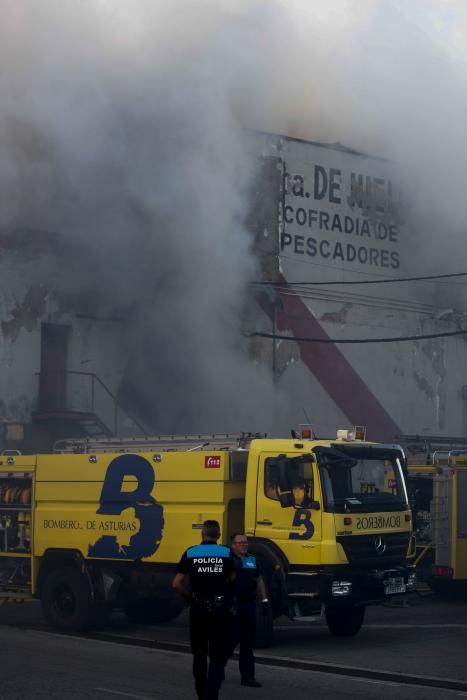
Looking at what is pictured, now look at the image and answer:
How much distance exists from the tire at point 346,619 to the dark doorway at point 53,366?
1059cm

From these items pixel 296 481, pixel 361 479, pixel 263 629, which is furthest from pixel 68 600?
pixel 361 479

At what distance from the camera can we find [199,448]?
12031mm

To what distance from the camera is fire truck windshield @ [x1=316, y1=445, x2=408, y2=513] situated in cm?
1102

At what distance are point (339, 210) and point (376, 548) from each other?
585 inches

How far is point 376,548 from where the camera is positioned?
443 inches

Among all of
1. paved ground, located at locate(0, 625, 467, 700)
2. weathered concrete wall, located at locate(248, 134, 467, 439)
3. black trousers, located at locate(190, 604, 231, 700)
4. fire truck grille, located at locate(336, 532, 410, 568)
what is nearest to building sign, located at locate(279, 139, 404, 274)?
weathered concrete wall, located at locate(248, 134, 467, 439)

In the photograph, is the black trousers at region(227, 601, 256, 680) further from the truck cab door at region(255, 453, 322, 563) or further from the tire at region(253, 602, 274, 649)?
the truck cab door at region(255, 453, 322, 563)

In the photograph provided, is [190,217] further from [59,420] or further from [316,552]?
[316,552]

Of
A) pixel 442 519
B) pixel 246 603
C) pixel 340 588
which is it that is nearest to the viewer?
pixel 246 603

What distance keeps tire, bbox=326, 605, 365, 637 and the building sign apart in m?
13.3

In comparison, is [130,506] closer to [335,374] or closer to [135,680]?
[135,680]

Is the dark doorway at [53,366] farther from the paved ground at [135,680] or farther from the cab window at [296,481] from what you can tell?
the paved ground at [135,680]

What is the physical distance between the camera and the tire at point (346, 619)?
11734 mm

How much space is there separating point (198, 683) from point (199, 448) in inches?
189
